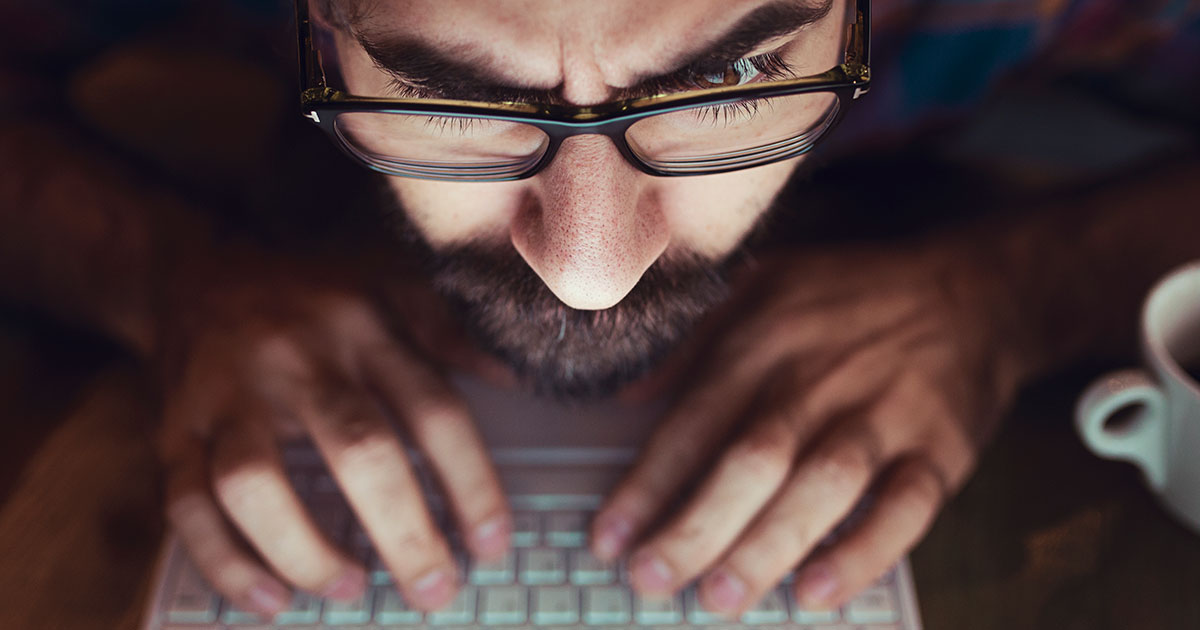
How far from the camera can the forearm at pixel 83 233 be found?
79 cm

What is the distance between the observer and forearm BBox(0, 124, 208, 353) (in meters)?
0.79

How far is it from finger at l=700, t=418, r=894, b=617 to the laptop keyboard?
0.06 feet

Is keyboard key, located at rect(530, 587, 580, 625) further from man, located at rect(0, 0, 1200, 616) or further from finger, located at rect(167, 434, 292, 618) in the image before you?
finger, located at rect(167, 434, 292, 618)

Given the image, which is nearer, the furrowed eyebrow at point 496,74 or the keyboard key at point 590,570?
the furrowed eyebrow at point 496,74

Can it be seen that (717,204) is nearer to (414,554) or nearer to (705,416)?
(705,416)

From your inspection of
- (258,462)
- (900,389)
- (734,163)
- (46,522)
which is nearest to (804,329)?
(900,389)

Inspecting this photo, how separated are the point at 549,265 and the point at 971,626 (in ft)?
1.21

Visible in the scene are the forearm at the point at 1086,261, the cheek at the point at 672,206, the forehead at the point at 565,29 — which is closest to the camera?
the forehead at the point at 565,29

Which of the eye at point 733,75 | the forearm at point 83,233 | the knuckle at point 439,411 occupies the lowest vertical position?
the knuckle at point 439,411

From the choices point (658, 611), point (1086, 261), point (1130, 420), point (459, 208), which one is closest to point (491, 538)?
point (658, 611)

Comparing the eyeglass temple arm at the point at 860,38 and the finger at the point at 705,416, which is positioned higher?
the eyeglass temple arm at the point at 860,38

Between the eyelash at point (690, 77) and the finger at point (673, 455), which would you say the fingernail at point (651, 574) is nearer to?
the finger at point (673, 455)


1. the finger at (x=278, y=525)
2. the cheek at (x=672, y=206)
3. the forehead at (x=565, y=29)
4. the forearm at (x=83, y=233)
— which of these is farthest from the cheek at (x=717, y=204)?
the forearm at (x=83, y=233)

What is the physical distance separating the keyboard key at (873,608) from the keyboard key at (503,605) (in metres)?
0.21
